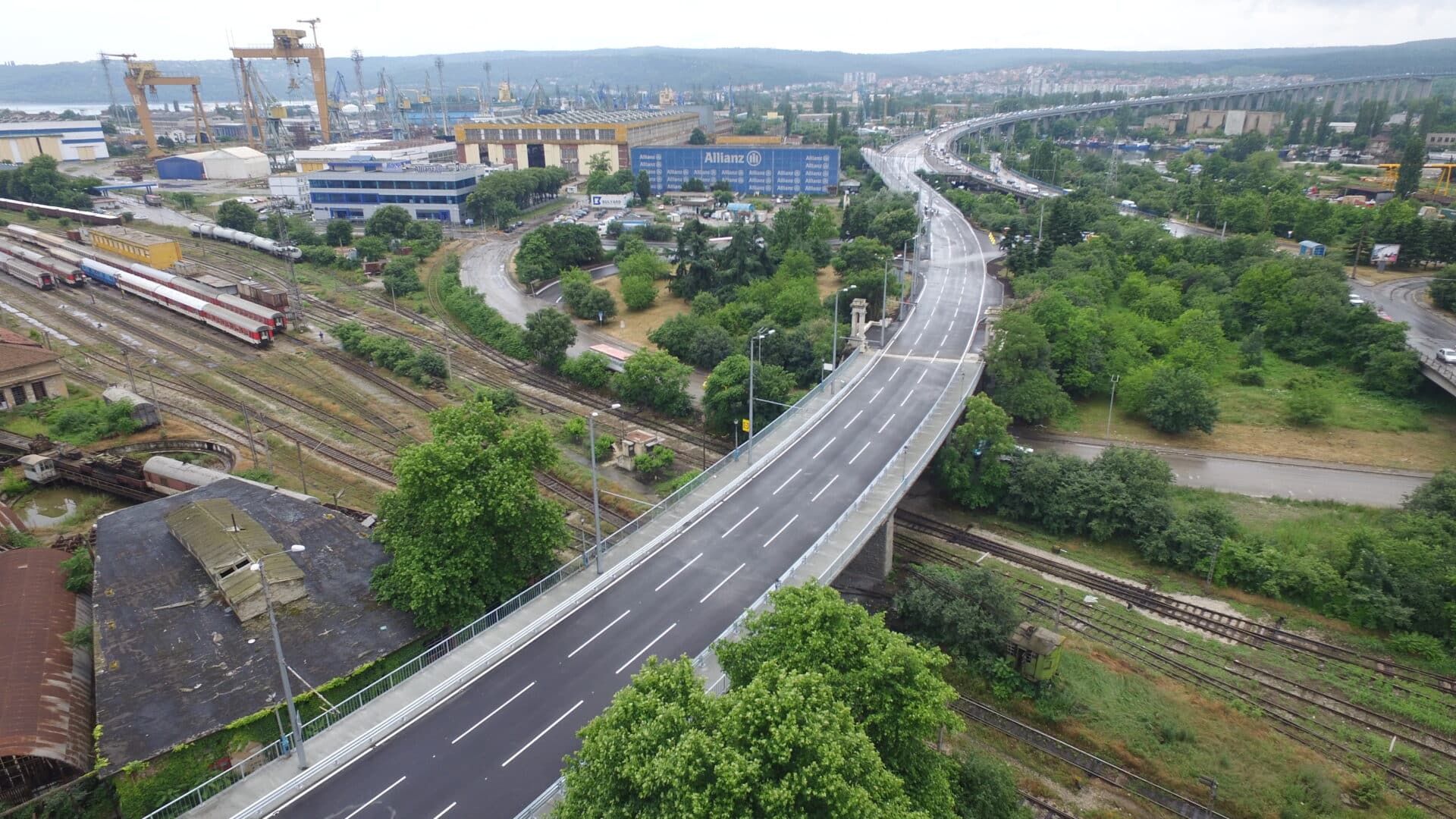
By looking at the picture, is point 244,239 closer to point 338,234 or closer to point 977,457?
point 338,234

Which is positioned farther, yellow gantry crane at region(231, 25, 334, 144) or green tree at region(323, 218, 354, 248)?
yellow gantry crane at region(231, 25, 334, 144)

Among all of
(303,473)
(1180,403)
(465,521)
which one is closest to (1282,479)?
(1180,403)

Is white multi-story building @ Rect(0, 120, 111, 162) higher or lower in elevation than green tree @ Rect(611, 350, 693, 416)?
higher

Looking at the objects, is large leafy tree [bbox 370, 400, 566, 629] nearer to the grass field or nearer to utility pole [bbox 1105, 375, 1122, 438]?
the grass field

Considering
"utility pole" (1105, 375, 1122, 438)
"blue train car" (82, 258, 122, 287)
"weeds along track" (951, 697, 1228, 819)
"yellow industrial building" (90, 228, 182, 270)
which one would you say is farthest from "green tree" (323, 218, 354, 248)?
"weeds along track" (951, 697, 1228, 819)

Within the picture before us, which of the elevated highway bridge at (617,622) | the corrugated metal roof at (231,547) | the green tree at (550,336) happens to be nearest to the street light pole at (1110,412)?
the elevated highway bridge at (617,622)

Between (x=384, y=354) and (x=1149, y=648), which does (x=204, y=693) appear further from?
(x=384, y=354)

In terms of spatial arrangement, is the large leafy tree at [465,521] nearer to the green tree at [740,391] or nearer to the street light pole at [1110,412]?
the green tree at [740,391]
